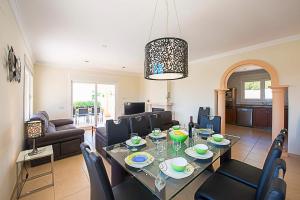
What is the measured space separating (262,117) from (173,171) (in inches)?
241

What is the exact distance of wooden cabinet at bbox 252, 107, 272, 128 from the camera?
5.40m

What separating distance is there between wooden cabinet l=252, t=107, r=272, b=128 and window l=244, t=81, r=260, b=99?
0.91m

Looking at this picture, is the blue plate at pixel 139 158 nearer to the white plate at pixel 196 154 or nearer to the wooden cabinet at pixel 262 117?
the white plate at pixel 196 154

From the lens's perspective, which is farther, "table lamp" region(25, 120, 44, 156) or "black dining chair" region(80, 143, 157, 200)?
"table lamp" region(25, 120, 44, 156)

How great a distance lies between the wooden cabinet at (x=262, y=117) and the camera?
5.40 m

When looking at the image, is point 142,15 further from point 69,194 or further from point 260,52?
point 260,52

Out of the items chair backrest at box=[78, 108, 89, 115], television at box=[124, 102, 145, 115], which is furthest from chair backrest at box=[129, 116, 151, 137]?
chair backrest at box=[78, 108, 89, 115]

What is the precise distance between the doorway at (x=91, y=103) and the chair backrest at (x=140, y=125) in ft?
12.6

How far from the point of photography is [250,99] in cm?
645

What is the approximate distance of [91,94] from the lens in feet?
19.7

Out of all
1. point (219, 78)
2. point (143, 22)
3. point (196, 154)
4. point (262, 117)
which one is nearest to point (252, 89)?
point (262, 117)

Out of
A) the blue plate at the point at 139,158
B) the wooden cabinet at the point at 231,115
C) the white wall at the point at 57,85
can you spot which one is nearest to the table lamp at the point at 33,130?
the blue plate at the point at 139,158

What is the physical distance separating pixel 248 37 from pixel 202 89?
6.50 ft

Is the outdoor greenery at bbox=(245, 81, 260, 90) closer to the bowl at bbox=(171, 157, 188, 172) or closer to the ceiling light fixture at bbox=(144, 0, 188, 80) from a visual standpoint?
the ceiling light fixture at bbox=(144, 0, 188, 80)
